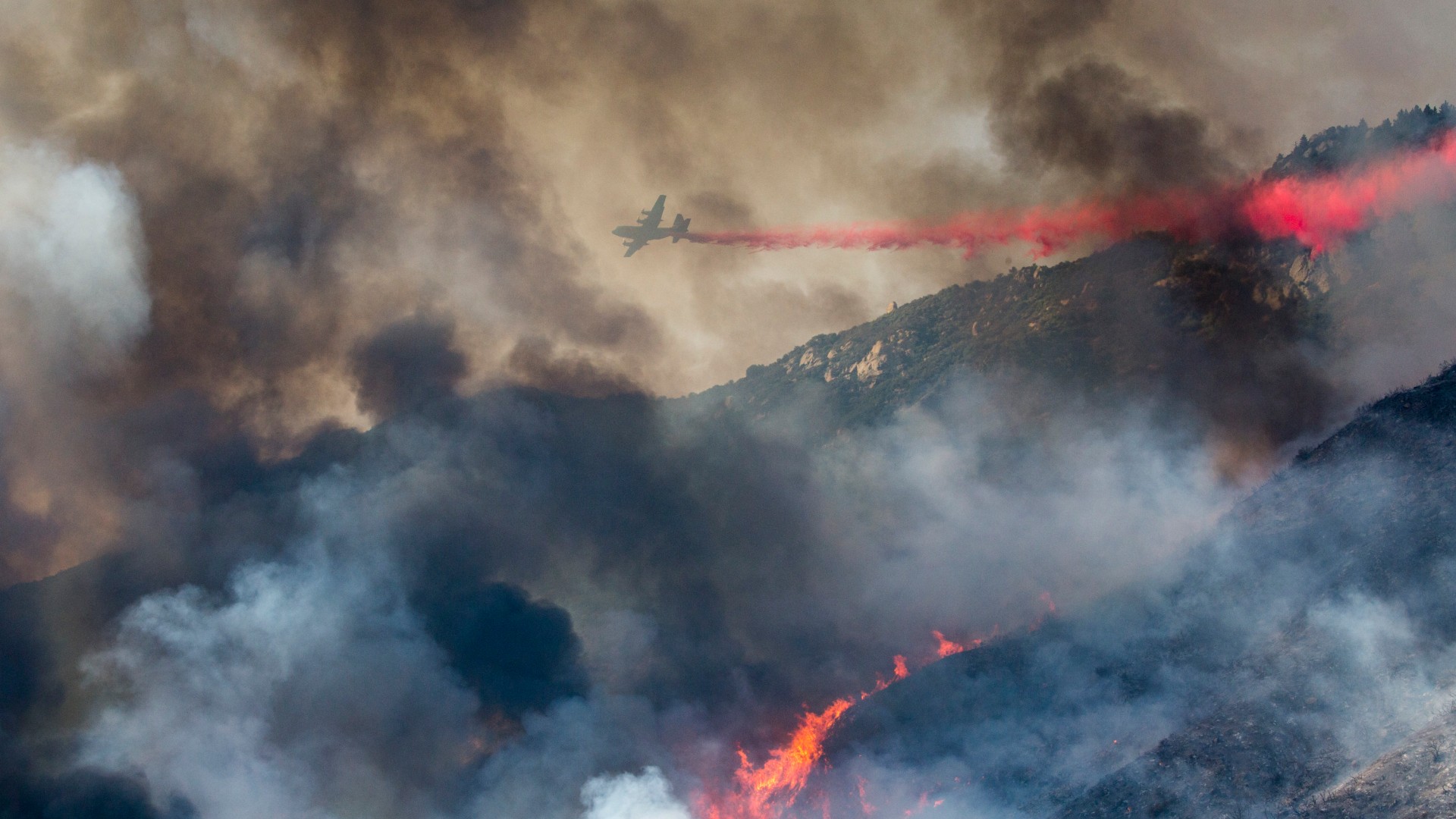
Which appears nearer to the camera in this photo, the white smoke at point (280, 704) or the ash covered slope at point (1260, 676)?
the ash covered slope at point (1260, 676)

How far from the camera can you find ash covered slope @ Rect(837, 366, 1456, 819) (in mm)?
46031

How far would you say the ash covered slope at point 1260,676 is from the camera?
46031 mm

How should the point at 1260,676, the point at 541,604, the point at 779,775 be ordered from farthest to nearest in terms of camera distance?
the point at 541,604 → the point at 779,775 → the point at 1260,676

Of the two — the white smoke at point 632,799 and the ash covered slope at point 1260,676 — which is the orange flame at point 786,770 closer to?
the white smoke at point 632,799

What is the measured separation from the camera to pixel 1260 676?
51250mm

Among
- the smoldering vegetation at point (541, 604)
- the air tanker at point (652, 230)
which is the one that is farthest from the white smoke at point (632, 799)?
the air tanker at point (652, 230)

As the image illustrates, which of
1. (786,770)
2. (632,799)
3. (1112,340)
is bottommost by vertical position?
(786,770)

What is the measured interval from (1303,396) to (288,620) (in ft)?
246

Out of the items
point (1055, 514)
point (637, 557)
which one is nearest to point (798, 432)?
point (637, 557)

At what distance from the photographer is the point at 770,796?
211 ft

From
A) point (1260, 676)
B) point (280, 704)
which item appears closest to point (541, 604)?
point (280, 704)

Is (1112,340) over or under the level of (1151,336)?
over

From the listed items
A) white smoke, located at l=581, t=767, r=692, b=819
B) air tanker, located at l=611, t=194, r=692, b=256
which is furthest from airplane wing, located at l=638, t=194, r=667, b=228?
white smoke, located at l=581, t=767, r=692, b=819

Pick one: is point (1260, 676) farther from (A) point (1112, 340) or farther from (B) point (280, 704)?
(B) point (280, 704)
